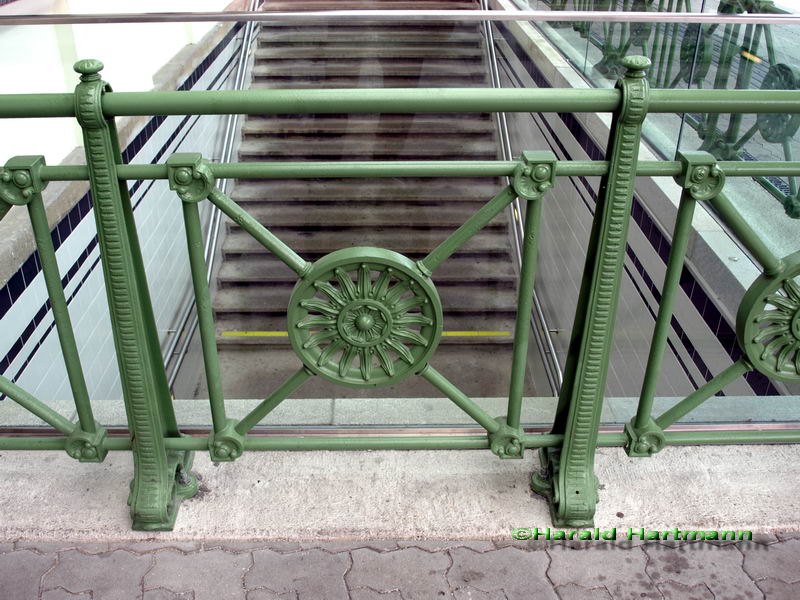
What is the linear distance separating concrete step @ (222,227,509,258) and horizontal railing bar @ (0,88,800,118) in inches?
80.7

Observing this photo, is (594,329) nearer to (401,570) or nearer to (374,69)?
(401,570)

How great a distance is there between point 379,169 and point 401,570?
856mm

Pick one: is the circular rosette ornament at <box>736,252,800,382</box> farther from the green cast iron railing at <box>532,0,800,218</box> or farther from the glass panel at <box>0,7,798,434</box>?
the green cast iron railing at <box>532,0,800,218</box>

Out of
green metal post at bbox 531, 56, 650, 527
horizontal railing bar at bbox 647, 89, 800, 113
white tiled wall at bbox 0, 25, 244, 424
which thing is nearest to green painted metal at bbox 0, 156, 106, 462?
white tiled wall at bbox 0, 25, 244, 424

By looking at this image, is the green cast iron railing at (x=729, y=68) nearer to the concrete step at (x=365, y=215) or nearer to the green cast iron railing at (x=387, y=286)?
the concrete step at (x=365, y=215)

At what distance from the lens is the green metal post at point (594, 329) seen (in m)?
1.38

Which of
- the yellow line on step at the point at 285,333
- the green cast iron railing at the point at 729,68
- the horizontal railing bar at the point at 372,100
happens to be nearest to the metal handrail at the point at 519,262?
the yellow line on step at the point at 285,333

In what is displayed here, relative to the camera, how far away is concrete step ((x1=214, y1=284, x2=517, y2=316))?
365cm

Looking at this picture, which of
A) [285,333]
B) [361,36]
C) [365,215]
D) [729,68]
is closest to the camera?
[729,68]

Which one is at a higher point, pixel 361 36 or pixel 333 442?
pixel 361 36

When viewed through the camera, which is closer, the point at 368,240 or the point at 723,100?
the point at 723,100

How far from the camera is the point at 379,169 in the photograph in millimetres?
1406

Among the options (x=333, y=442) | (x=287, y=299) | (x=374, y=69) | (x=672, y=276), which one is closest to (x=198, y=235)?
(x=333, y=442)

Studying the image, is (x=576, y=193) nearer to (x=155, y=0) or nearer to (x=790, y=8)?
(x=790, y=8)
